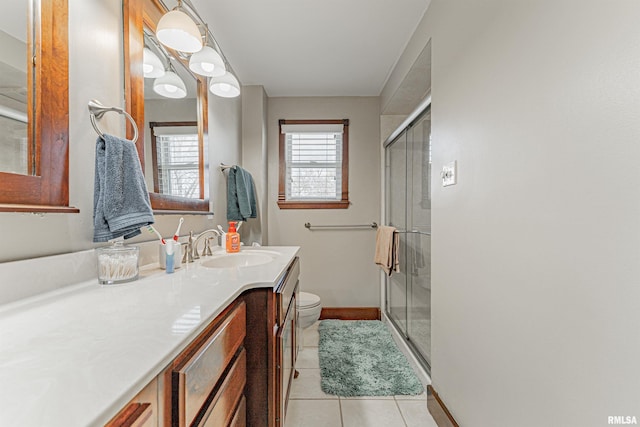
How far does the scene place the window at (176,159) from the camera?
142cm

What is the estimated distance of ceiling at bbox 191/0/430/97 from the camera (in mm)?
1767

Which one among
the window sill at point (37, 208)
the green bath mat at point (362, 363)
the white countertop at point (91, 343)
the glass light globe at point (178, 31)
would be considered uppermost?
the glass light globe at point (178, 31)

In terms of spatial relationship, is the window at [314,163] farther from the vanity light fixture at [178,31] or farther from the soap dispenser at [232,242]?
the vanity light fixture at [178,31]

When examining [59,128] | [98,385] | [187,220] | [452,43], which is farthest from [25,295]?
[452,43]

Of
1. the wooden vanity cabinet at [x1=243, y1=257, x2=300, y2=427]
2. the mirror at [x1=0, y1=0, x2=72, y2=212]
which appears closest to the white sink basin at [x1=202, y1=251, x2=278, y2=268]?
the wooden vanity cabinet at [x1=243, y1=257, x2=300, y2=427]

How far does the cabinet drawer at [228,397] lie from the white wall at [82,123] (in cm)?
60

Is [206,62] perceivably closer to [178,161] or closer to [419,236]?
[178,161]

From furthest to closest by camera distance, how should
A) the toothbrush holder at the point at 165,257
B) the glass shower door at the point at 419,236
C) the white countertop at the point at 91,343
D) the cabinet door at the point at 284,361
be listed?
the glass shower door at the point at 419,236
the toothbrush holder at the point at 165,257
the cabinet door at the point at 284,361
the white countertop at the point at 91,343

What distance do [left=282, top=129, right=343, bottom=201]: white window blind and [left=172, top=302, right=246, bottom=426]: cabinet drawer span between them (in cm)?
230

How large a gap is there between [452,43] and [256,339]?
5.16 feet

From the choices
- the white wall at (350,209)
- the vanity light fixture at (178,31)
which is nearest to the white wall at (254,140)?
the white wall at (350,209)

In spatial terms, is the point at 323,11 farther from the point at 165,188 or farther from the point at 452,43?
the point at 165,188

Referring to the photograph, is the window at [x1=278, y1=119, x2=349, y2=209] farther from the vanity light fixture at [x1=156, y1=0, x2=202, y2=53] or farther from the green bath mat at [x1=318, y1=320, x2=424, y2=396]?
the vanity light fixture at [x1=156, y1=0, x2=202, y2=53]

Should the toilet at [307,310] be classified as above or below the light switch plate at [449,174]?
below
